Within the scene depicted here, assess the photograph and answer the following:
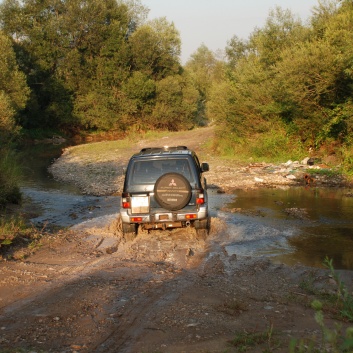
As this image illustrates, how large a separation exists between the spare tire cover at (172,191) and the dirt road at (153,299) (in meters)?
0.85

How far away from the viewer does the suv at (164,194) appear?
960 cm

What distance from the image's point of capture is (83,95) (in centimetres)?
5488

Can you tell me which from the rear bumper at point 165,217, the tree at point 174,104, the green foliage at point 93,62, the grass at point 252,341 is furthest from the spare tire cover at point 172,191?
the tree at point 174,104

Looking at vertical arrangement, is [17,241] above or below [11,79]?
below

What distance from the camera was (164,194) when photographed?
9.62 m

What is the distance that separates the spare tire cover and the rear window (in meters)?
0.43

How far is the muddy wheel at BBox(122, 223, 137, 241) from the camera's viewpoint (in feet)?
33.4

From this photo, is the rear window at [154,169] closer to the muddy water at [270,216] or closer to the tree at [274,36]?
the muddy water at [270,216]

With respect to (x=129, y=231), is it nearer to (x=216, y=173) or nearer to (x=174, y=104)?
(x=216, y=173)

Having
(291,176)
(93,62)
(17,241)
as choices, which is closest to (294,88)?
(291,176)

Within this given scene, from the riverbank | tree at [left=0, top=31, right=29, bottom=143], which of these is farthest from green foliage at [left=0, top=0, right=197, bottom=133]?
the riverbank

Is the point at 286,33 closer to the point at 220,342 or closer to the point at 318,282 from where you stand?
the point at 318,282

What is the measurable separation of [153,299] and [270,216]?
7359 millimetres

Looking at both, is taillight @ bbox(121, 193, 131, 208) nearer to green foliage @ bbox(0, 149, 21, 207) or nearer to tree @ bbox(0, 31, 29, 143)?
green foliage @ bbox(0, 149, 21, 207)
